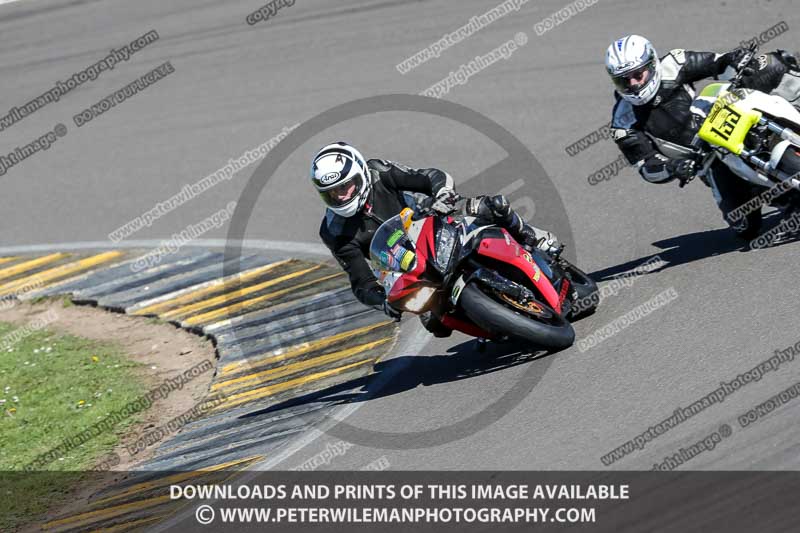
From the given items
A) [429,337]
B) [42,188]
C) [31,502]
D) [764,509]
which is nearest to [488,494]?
[764,509]

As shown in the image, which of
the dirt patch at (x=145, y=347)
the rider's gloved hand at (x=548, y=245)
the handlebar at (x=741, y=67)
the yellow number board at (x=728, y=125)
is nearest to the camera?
the yellow number board at (x=728, y=125)

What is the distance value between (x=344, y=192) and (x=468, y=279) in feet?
4.53

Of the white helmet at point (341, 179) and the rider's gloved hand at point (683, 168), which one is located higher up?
the white helmet at point (341, 179)

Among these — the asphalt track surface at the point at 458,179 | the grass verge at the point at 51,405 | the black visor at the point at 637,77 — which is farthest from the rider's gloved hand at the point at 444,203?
the grass verge at the point at 51,405

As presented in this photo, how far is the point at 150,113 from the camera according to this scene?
18.8 meters

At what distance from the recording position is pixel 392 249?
8453 millimetres

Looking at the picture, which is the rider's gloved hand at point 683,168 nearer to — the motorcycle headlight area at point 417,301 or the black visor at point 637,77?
the black visor at point 637,77

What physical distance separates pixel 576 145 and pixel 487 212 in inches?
195

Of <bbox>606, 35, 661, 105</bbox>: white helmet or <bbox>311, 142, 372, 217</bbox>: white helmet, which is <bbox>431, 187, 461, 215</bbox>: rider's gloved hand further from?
<bbox>606, 35, 661, 105</bbox>: white helmet

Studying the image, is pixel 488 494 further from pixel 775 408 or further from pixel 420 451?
pixel 775 408

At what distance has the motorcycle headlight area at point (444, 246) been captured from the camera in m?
8.38

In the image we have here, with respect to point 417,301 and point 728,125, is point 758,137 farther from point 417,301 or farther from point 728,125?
point 417,301

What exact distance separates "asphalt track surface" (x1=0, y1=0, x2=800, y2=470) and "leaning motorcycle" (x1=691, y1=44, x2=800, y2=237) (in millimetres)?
664

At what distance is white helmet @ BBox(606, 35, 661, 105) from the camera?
31.8 feet
